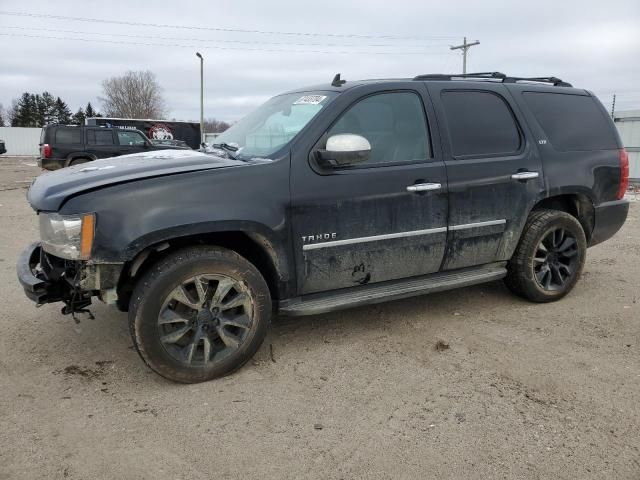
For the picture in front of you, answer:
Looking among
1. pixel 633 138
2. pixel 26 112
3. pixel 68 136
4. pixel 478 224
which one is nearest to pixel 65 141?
pixel 68 136

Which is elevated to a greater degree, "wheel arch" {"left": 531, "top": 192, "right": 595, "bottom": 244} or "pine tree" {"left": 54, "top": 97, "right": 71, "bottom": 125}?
"pine tree" {"left": 54, "top": 97, "right": 71, "bottom": 125}

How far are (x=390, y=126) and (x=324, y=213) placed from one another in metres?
0.91

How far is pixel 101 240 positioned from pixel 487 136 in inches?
117

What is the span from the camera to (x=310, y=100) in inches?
151

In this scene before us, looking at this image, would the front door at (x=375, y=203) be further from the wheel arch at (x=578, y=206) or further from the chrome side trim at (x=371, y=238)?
the wheel arch at (x=578, y=206)

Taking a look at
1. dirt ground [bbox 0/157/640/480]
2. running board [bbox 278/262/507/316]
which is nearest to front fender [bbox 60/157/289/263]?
running board [bbox 278/262/507/316]

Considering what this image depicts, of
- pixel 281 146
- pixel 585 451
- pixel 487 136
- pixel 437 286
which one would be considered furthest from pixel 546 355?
pixel 281 146

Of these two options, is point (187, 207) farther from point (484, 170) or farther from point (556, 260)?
point (556, 260)

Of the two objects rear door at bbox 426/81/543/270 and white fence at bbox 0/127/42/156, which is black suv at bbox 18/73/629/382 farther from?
white fence at bbox 0/127/42/156

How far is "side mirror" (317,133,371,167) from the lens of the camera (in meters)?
3.35

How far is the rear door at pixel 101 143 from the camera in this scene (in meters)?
16.5

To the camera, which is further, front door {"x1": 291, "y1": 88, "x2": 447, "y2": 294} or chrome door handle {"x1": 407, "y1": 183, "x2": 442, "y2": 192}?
chrome door handle {"x1": 407, "y1": 183, "x2": 442, "y2": 192}

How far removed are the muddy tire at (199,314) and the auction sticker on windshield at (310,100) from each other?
4.24ft

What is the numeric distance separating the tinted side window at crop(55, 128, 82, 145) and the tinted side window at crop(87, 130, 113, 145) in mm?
288
